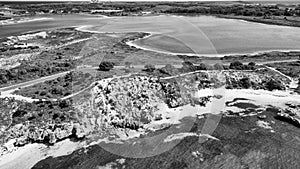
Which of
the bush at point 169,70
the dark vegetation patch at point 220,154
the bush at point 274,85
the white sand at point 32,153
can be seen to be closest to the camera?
the dark vegetation patch at point 220,154

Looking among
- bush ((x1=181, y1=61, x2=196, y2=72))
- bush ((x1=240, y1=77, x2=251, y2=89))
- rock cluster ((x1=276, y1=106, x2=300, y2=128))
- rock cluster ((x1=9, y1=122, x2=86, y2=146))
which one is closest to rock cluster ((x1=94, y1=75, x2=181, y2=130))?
rock cluster ((x1=9, y1=122, x2=86, y2=146))

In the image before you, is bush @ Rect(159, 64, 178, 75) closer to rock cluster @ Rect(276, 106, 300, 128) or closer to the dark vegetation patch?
the dark vegetation patch

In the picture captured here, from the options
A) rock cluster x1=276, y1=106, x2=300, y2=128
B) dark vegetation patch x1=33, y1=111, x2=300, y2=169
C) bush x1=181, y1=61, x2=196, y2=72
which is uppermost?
bush x1=181, y1=61, x2=196, y2=72

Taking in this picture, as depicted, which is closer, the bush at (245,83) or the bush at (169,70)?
the bush at (245,83)

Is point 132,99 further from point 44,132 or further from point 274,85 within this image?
point 274,85

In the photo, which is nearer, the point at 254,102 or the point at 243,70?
the point at 254,102

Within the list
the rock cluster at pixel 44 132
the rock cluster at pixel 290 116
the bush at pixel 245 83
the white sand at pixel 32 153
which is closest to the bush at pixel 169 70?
the bush at pixel 245 83

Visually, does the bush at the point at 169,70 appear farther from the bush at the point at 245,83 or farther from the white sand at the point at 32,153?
the white sand at the point at 32,153

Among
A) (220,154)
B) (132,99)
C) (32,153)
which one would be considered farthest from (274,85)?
(32,153)

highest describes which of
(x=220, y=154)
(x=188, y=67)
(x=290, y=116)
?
(x=188, y=67)

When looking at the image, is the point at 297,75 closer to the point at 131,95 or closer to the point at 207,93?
the point at 207,93

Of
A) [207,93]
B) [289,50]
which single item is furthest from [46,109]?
[289,50]
